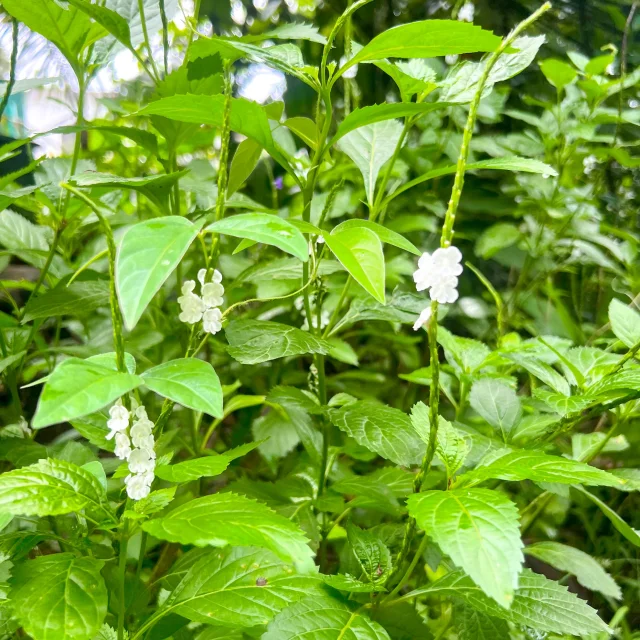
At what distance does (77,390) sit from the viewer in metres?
0.33

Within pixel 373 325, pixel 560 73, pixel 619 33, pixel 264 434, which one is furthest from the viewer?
pixel 619 33

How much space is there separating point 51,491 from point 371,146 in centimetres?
57

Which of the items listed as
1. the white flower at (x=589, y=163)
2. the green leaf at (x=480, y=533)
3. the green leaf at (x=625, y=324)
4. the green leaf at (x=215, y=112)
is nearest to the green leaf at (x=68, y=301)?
the green leaf at (x=215, y=112)

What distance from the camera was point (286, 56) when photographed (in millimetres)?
586

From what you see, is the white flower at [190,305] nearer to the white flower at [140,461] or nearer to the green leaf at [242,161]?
the white flower at [140,461]

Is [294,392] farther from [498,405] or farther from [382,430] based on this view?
[498,405]

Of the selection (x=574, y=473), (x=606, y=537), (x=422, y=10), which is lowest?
(x=606, y=537)

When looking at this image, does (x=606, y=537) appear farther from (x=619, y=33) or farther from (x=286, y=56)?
(x=619, y=33)

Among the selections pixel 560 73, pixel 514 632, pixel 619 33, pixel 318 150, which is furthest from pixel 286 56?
pixel 619 33

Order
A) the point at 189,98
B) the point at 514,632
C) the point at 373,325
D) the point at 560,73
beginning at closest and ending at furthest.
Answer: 1. the point at 189,98
2. the point at 514,632
3. the point at 560,73
4. the point at 373,325

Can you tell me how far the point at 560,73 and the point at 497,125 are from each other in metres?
0.55

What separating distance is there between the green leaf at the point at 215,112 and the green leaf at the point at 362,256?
16cm

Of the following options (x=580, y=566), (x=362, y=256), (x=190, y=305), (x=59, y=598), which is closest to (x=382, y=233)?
(x=362, y=256)

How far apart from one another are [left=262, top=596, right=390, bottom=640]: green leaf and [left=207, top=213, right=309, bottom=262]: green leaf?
0.31 m
